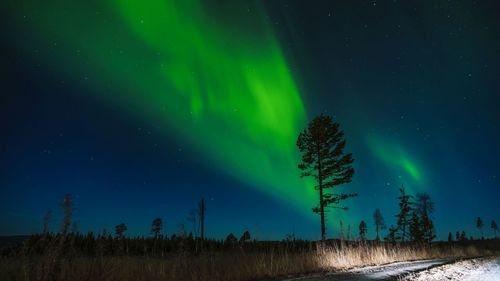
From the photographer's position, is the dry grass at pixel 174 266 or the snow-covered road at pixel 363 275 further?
the snow-covered road at pixel 363 275

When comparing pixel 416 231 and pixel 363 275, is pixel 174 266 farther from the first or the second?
pixel 416 231

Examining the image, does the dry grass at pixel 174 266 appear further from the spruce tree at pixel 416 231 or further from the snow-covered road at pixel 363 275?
the spruce tree at pixel 416 231

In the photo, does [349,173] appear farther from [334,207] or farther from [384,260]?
[384,260]

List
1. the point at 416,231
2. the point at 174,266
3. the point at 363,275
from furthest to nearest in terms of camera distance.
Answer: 1. the point at 416,231
2. the point at 363,275
3. the point at 174,266

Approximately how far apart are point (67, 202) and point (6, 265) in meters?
4.60

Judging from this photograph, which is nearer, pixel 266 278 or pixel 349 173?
pixel 266 278

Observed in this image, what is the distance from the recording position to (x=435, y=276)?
952 centimetres

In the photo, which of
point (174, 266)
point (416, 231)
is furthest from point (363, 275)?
point (416, 231)

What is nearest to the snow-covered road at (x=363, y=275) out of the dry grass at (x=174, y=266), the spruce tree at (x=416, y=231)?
the dry grass at (x=174, y=266)

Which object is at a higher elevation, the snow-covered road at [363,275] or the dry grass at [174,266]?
the dry grass at [174,266]

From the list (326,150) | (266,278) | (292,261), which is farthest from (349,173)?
(266,278)

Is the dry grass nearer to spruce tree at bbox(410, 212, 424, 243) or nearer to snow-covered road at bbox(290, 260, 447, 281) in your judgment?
snow-covered road at bbox(290, 260, 447, 281)

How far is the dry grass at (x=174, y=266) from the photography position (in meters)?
5.83

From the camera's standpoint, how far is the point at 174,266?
821cm
